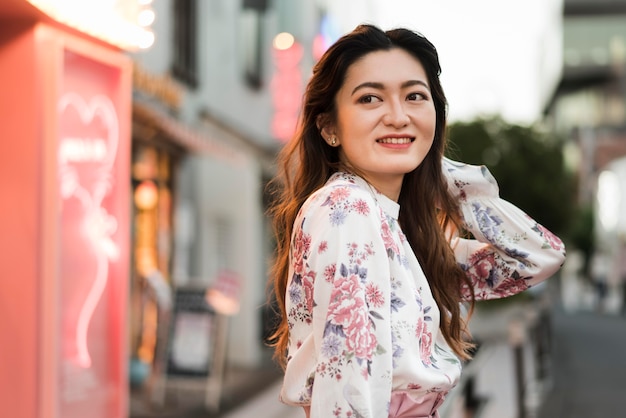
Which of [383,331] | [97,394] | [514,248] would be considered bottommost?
[97,394]

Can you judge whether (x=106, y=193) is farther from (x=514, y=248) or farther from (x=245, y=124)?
(x=245, y=124)

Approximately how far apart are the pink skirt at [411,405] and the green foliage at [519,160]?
22.7 m

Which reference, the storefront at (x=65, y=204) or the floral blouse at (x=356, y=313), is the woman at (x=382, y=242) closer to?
the floral blouse at (x=356, y=313)

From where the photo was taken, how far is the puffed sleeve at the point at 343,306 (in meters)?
1.89

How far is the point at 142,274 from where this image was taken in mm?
10719

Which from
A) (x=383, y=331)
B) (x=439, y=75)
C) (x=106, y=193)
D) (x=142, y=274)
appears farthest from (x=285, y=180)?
(x=142, y=274)

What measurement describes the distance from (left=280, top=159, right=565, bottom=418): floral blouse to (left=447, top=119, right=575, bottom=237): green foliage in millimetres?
22731

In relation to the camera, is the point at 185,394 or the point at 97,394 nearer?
the point at 97,394

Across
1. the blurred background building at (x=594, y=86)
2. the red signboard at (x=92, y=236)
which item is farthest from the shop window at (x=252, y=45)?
the blurred background building at (x=594, y=86)

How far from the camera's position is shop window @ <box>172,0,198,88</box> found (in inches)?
497

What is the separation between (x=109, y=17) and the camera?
14.6ft

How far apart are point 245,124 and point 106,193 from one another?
1220 cm

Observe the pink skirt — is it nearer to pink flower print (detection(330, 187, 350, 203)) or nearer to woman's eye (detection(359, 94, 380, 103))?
pink flower print (detection(330, 187, 350, 203))

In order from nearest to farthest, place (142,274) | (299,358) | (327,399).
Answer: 1. (327,399)
2. (299,358)
3. (142,274)
